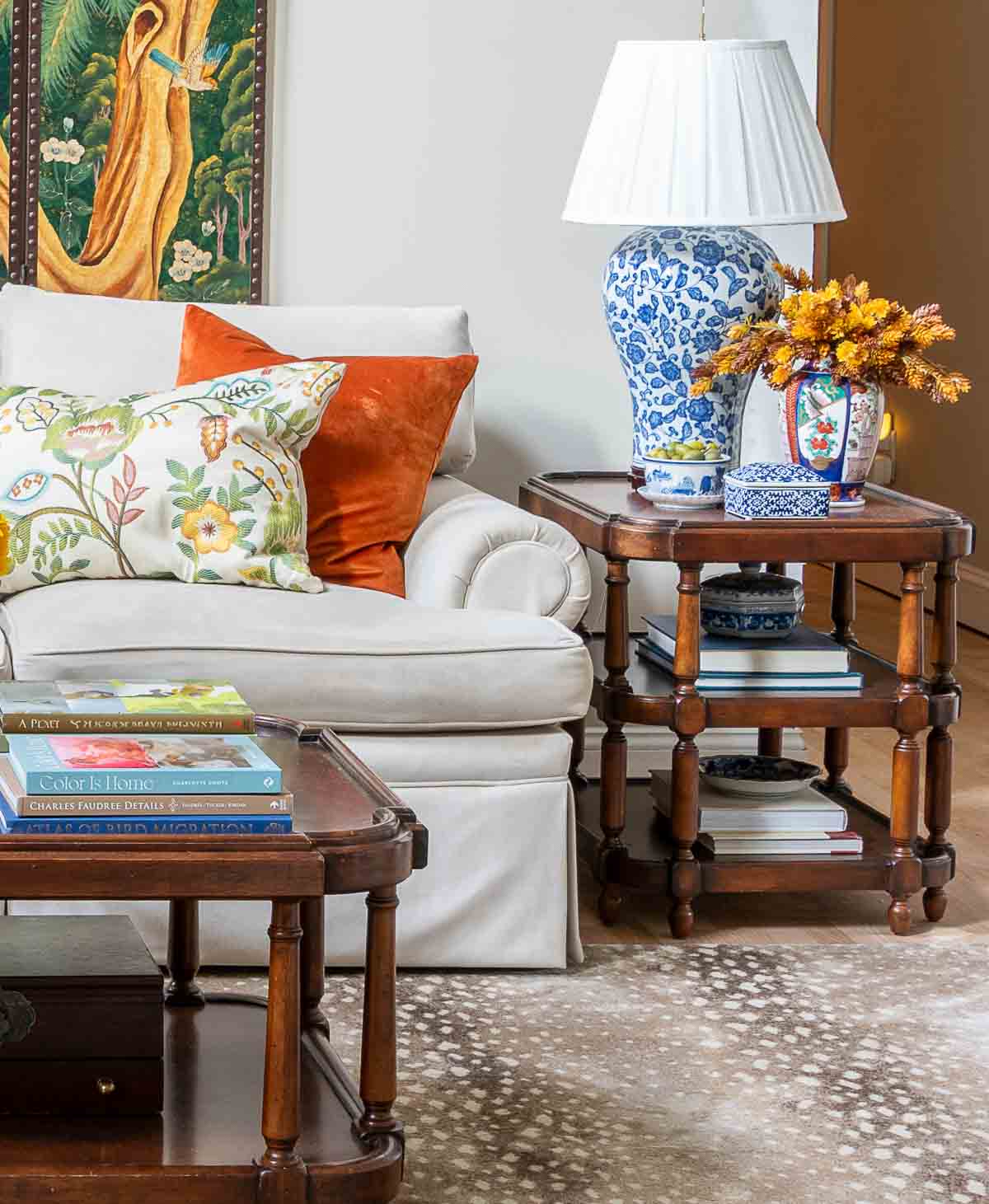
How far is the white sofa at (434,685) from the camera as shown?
2.42 meters

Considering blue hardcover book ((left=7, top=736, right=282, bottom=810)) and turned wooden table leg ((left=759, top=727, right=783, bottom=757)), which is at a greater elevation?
blue hardcover book ((left=7, top=736, right=282, bottom=810))

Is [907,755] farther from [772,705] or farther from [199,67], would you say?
[199,67]

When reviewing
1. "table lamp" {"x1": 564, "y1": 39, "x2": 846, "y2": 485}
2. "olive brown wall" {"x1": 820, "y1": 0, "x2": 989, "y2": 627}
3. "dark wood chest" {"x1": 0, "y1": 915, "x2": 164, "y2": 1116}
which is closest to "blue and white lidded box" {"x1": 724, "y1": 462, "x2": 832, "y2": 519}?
"table lamp" {"x1": 564, "y1": 39, "x2": 846, "y2": 485}

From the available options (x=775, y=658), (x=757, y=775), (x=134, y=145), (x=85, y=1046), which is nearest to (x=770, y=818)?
(x=757, y=775)

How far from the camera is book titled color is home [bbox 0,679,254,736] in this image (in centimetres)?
171

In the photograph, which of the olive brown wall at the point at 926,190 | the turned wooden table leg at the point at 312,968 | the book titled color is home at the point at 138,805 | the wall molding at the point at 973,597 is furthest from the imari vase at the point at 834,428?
the olive brown wall at the point at 926,190

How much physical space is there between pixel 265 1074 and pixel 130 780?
305mm

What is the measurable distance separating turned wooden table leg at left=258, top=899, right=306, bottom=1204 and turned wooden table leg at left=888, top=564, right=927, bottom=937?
4.62 ft

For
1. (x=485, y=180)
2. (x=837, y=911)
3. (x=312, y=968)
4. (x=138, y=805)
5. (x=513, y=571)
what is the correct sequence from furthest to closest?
1. (x=485, y=180)
2. (x=837, y=911)
3. (x=513, y=571)
4. (x=312, y=968)
5. (x=138, y=805)

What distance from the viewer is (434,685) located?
246 cm

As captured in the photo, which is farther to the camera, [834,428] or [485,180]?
[485,180]

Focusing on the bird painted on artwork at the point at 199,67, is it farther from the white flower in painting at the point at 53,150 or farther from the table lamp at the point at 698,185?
the table lamp at the point at 698,185

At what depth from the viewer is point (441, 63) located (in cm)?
346

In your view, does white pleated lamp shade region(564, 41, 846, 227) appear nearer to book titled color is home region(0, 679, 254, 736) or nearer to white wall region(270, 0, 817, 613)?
white wall region(270, 0, 817, 613)
